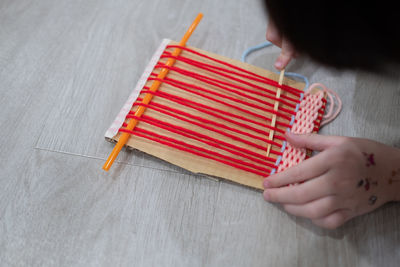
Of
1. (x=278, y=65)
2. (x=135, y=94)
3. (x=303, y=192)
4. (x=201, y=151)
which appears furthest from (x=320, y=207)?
(x=135, y=94)

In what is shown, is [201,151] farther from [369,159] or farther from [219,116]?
[369,159]

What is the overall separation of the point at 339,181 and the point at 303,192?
0.24ft

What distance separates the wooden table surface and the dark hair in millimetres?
170

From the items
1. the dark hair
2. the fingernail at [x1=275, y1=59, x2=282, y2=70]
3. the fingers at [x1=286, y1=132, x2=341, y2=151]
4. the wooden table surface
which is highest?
the dark hair

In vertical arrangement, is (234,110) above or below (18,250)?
above

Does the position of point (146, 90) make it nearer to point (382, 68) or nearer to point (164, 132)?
point (164, 132)

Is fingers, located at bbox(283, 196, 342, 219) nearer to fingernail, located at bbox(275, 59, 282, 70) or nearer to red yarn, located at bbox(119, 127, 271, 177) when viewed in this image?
red yarn, located at bbox(119, 127, 271, 177)

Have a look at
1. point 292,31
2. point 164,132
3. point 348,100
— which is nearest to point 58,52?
point 164,132

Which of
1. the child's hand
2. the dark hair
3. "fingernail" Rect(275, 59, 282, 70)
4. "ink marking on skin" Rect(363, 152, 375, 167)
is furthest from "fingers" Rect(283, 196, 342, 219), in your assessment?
"fingernail" Rect(275, 59, 282, 70)

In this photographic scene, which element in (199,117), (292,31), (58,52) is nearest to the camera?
(292,31)

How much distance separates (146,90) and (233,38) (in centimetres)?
37

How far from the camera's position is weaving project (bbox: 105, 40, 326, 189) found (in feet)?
2.41

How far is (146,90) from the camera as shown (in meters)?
0.80

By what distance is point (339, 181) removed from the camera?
1.99 ft
